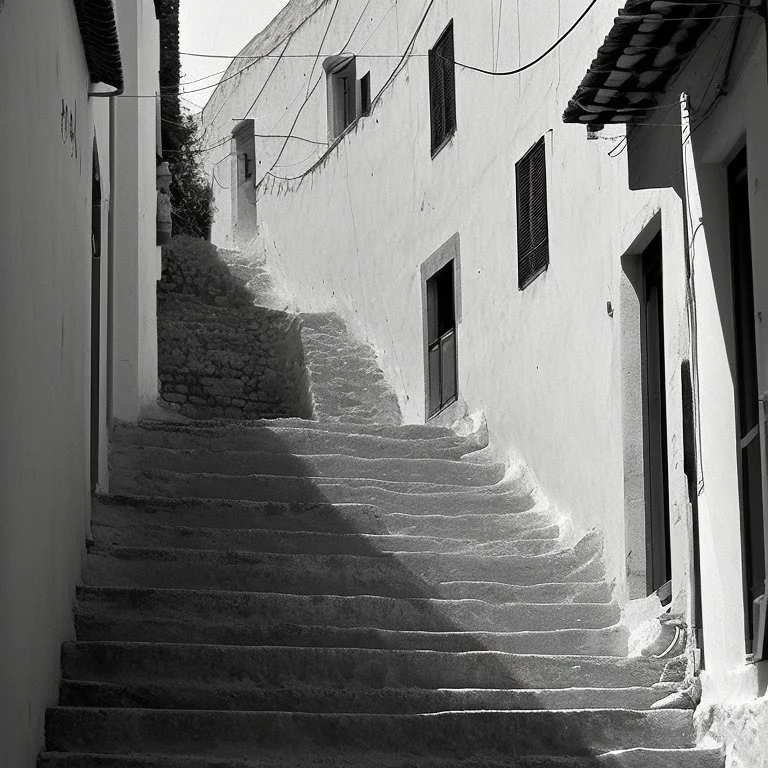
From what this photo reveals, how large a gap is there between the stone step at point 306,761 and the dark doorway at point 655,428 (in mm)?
1916

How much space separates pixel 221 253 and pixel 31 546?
17.2m

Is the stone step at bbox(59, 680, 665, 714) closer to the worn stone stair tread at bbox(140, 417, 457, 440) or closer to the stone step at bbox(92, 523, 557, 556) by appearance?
the stone step at bbox(92, 523, 557, 556)

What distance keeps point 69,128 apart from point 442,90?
7.66 metres

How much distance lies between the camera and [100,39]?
24.6 feet

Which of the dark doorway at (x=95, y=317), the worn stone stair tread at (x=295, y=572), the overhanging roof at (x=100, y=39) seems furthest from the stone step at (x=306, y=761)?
the overhanging roof at (x=100, y=39)

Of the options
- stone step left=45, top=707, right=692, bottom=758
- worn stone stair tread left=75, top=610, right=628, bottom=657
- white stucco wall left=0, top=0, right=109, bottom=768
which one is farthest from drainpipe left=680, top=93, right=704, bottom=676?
white stucco wall left=0, top=0, right=109, bottom=768

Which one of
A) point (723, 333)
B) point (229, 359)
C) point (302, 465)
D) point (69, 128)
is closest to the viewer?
point (723, 333)

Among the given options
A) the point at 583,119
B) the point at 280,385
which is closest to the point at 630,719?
the point at 583,119

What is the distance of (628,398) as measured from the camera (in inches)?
335

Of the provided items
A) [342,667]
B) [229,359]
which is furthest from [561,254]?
[229,359]

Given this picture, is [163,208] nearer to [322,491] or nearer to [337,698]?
[322,491]

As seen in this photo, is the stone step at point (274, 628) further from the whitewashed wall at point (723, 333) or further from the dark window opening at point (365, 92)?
the dark window opening at point (365, 92)

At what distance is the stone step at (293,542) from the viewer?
852cm

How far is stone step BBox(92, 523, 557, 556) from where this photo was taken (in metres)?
8.52
